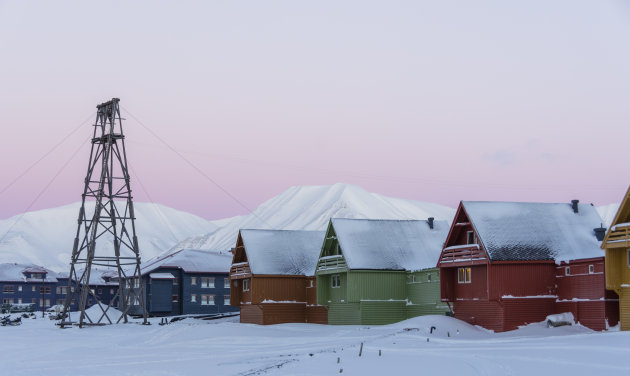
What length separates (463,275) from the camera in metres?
63.6

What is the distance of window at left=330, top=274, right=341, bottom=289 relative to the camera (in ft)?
251

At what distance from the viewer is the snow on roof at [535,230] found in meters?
59.0

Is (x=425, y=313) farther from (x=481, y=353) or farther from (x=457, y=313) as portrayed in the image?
(x=481, y=353)

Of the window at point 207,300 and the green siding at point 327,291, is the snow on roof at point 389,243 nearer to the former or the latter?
the green siding at point 327,291

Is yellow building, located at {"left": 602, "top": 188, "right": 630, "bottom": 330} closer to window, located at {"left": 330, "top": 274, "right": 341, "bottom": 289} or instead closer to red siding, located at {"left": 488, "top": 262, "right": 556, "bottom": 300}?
red siding, located at {"left": 488, "top": 262, "right": 556, "bottom": 300}

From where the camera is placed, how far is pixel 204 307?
118 m

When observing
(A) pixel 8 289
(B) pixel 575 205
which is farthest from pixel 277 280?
(A) pixel 8 289

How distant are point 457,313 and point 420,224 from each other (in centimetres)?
1662

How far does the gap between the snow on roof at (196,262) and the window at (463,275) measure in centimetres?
5982

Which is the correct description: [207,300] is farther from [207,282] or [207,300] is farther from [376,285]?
[376,285]

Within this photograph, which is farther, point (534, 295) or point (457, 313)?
point (457, 313)

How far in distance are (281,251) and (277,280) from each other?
377cm

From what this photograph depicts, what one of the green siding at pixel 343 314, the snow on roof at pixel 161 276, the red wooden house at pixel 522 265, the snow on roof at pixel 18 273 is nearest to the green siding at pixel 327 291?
the green siding at pixel 343 314

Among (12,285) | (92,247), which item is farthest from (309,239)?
(12,285)
